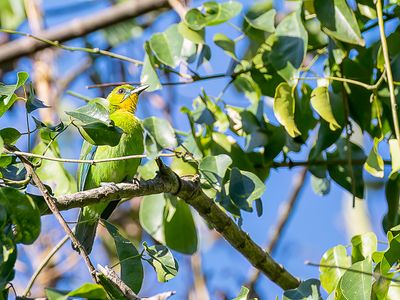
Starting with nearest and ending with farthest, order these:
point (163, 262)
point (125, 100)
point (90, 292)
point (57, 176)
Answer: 1. point (90, 292)
2. point (163, 262)
3. point (57, 176)
4. point (125, 100)

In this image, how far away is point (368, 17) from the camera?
2938 mm

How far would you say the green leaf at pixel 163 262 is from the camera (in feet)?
6.98

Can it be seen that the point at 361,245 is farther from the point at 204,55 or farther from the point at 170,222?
the point at 204,55

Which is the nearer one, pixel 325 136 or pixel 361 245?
pixel 361 245

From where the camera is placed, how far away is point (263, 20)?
2.91 metres

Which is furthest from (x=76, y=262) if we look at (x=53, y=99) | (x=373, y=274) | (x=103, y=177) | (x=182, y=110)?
(x=373, y=274)

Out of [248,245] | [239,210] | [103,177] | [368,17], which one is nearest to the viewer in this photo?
[239,210]

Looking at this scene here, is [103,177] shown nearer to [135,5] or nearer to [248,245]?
[248,245]

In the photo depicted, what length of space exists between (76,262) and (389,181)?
350cm

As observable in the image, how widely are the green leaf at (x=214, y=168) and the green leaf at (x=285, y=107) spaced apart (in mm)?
297

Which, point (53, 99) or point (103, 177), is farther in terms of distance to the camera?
point (53, 99)

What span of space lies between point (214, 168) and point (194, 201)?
129mm

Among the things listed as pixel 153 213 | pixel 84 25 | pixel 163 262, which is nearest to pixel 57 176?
pixel 153 213

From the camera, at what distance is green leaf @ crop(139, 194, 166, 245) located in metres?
3.01
